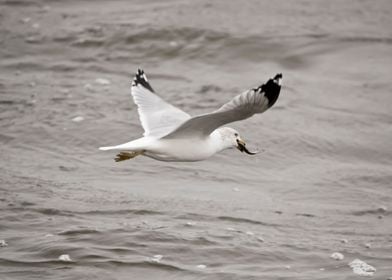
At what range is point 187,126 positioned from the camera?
6637 mm

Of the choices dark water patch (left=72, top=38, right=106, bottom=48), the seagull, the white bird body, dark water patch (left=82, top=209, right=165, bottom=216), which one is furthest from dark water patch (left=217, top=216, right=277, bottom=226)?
dark water patch (left=72, top=38, right=106, bottom=48)

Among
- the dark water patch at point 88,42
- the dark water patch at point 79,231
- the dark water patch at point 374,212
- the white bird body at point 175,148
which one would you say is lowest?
the dark water patch at point 374,212

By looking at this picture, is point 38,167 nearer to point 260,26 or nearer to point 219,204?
point 219,204

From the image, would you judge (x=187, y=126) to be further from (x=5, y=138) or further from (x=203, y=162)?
(x=5, y=138)

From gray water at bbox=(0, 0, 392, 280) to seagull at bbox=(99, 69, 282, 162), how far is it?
30.2 inches

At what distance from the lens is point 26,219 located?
756cm

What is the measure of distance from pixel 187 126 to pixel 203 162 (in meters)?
2.57

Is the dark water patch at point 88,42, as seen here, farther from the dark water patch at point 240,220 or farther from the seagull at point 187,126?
the dark water patch at point 240,220

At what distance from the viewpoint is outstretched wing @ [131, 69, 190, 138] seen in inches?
279

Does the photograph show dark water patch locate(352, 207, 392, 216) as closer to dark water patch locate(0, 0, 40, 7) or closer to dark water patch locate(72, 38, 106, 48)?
dark water patch locate(72, 38, 106, 48)

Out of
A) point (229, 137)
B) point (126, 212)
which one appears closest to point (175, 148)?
point (229, 137)

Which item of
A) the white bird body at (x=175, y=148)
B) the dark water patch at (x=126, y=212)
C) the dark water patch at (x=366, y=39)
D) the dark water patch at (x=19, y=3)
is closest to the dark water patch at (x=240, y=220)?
the dark water patch at (x=126, y=212)

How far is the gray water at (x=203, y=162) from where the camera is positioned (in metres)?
7.18

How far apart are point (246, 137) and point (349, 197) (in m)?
1.55
